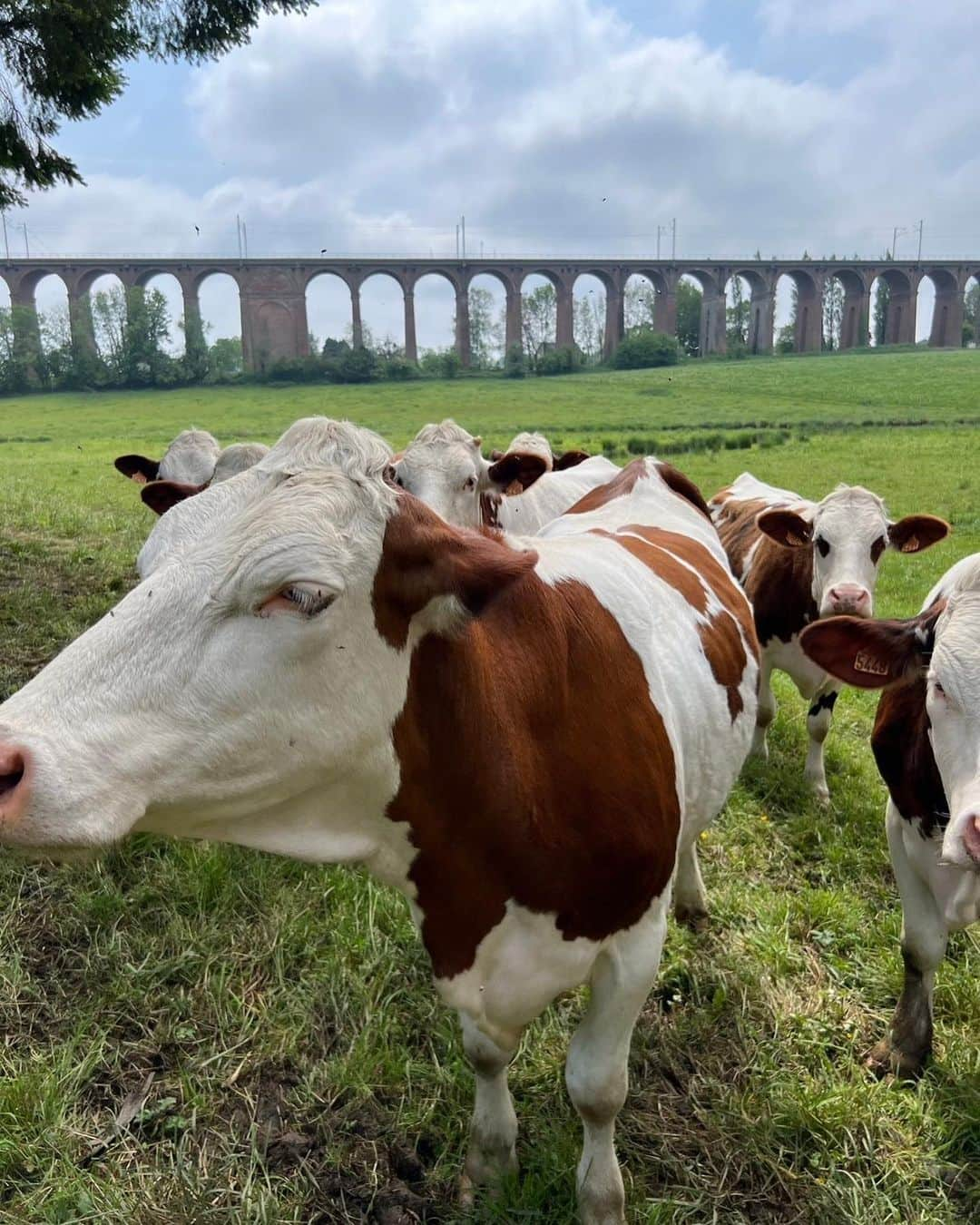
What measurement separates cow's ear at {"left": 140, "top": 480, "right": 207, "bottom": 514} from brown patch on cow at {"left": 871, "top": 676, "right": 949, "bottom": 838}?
283 centimetres

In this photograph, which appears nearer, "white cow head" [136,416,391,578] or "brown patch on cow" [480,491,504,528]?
"white cow head" [136,416,391,578]

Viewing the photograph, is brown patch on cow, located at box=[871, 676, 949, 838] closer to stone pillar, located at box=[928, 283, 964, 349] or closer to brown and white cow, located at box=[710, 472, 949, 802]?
brown and white cow, located at box=[710, 472, 949, 802]

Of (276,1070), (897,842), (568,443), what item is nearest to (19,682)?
(276,1070)

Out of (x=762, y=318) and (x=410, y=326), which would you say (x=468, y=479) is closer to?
(x=410, y=326)

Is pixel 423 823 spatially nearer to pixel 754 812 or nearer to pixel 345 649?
pixel 345 649

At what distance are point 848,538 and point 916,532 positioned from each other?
1.19ft

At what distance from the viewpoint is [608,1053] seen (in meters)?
2.28

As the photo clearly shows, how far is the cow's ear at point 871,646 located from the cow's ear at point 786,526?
2.56 meters

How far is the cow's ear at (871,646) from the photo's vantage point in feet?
8.97

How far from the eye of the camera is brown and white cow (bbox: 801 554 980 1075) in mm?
2373

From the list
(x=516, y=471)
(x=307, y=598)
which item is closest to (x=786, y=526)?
(x=516, y=471)

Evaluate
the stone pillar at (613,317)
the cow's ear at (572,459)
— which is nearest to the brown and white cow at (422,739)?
the cow's ear at (572,459)

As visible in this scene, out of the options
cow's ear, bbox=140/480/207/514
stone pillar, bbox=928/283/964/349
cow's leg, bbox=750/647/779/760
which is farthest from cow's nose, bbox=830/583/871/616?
stone pillar, bbox=928/283/964/349

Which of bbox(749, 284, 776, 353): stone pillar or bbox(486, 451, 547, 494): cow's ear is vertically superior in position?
bbox(749, 284, 776, 353): stone pillar
